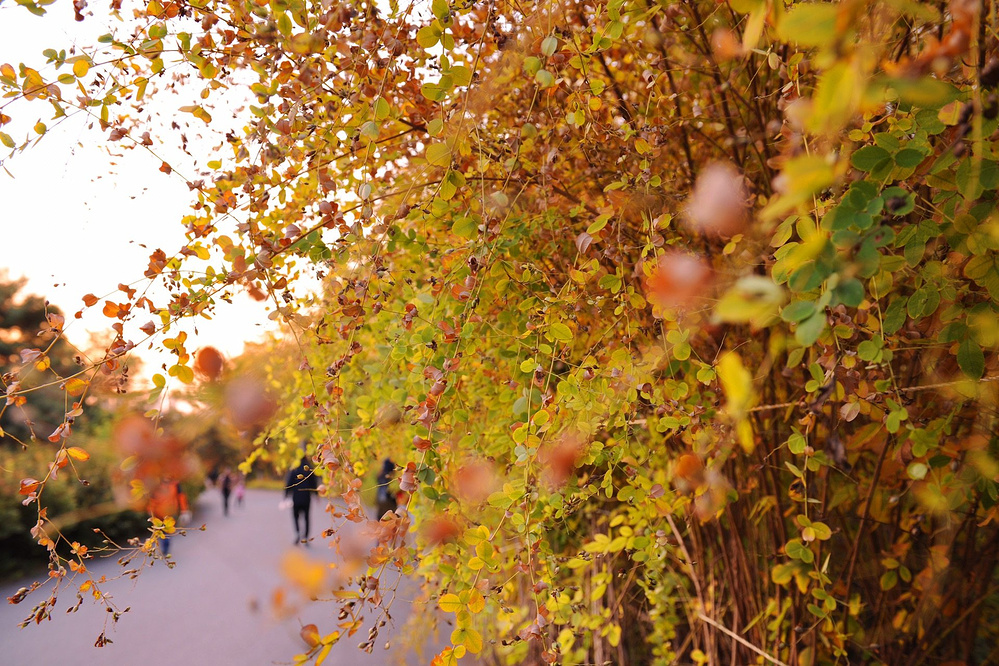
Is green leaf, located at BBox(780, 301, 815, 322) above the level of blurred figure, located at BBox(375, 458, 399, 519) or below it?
above

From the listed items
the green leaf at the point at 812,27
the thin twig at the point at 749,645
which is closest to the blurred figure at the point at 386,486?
the thin twig at the point at 749,645

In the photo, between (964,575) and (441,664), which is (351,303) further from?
(964,575)

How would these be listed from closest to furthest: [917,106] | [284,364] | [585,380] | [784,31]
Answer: [784,31], [917,106], [585,380], [284,364]

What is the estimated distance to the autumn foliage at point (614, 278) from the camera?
69 cm

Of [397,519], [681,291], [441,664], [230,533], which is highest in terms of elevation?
[681,291]

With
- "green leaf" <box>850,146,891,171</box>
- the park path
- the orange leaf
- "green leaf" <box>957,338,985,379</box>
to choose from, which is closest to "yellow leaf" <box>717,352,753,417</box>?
"green leaf" <box>850,146,891,171</box>

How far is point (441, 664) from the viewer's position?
715 millimetres

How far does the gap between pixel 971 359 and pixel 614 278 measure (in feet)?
1.58

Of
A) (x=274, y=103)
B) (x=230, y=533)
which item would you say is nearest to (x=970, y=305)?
(x=274, y=103)

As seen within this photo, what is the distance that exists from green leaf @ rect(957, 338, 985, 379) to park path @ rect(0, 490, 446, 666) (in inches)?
100

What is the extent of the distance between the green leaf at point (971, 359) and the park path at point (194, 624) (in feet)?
8.36

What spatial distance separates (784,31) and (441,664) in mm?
763

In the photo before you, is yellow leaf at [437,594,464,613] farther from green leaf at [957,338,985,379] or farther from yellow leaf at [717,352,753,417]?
green leaf at [957,338,985,379]

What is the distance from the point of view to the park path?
134 inches
